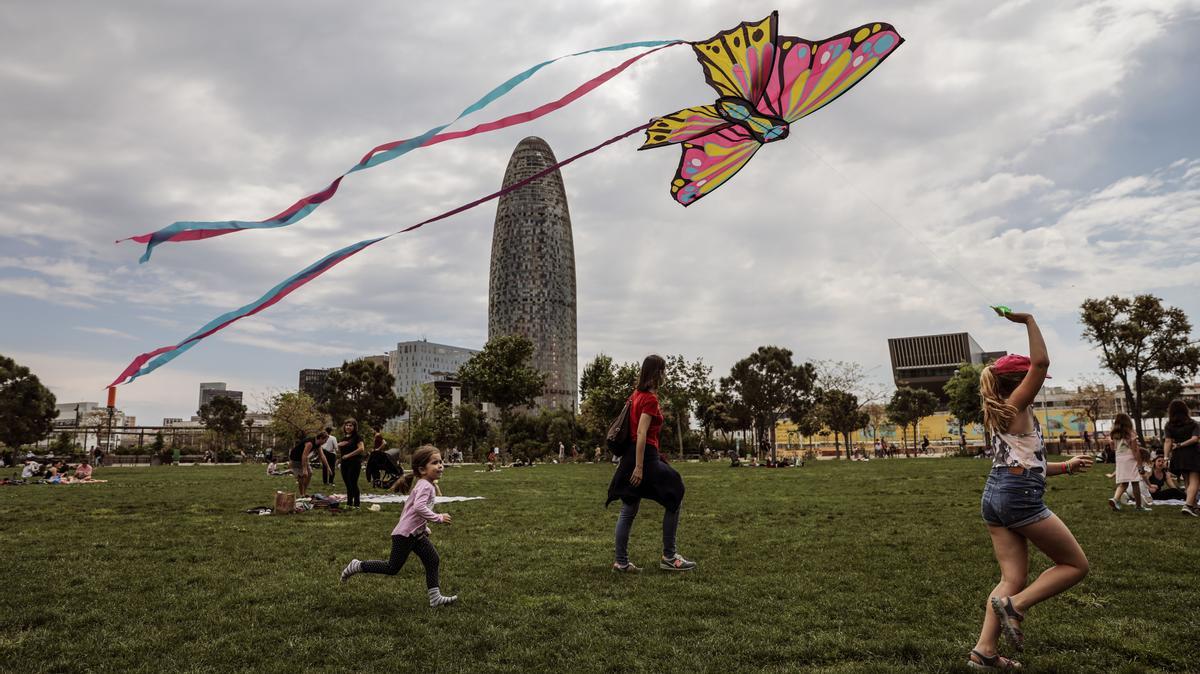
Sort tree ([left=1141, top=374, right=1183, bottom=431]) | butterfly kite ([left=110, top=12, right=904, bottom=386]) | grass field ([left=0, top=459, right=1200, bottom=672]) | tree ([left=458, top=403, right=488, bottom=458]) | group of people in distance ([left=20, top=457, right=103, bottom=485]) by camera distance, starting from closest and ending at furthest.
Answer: grass field ([left=0, top=459, right=1200, bottom=672])
butterfly kite ([left=110, top=12, right=904, bottom=386])
group of people in distance ([left=20, top=457, right=103, bottom=485])
tree ([left=1141, top=374, right=1183, bottom=431])
tree ([left=458, top=403, right=488, bottom=458])

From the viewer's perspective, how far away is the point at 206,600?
6129 mm

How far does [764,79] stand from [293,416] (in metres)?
72.2

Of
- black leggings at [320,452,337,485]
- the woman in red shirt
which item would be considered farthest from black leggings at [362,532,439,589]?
black leggings at [320,452,337,485]

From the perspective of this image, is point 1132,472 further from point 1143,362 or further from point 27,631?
point 1143,362

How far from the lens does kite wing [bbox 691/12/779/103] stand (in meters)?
6.34

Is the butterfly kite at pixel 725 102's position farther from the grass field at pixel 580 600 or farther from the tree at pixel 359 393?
the tree at pixel 359 393

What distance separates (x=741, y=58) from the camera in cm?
657

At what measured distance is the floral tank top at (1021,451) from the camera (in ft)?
13.6

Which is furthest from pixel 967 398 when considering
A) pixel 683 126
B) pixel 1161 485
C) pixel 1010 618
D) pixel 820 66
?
pixel 1010 618

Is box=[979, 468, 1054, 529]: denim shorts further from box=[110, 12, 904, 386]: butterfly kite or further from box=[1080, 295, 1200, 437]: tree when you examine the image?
box=[1080, 295, 1200, 437]: tree

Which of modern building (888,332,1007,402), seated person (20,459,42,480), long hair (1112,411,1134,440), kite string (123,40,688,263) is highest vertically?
modern building (888,332,1007,402)

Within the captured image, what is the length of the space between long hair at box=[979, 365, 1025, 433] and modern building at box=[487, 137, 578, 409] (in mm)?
134474

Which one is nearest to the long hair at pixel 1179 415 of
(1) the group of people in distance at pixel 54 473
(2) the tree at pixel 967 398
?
(1) the group of people in distance at pixel 54 473

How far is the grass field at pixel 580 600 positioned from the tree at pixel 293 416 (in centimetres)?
6251
